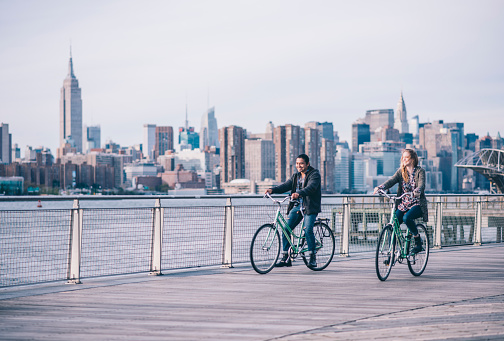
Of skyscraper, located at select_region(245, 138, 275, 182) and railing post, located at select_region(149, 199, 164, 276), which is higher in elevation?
skyscraper, located at select_region(245, 138, 275, 182)

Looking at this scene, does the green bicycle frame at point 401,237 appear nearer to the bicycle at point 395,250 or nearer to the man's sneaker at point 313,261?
the bicycle at point 395,250

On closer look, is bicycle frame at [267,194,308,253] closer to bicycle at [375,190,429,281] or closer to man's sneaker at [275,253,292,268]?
man's sneaker at [275,253,292,268]

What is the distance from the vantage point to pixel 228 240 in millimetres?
9555

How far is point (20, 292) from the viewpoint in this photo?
7.24 m

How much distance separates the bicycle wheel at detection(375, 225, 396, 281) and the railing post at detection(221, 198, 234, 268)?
2369mm

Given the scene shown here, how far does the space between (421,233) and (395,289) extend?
5.32 ft

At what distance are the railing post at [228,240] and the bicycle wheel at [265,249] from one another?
2.89 feet

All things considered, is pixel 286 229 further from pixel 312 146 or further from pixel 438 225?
pixel 312 146

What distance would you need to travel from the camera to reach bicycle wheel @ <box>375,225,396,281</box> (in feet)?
26.6

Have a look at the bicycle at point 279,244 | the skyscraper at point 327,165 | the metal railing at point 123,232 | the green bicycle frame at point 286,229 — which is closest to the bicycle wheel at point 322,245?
the bicycle at point 279,244

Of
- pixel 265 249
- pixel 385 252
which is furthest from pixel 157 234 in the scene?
pixel 385 252

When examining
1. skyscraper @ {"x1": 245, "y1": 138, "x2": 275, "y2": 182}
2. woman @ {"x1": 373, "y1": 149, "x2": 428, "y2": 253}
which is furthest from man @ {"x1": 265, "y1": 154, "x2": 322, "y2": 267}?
skyscraper @ {"x1": 245, "y1": 138, "x2": 275, "y2": 182}

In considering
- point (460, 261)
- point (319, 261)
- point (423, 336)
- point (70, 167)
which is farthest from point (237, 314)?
point (70, 167)

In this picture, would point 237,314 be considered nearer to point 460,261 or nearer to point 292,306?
point 292,306
